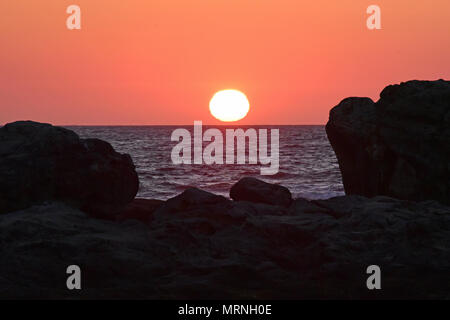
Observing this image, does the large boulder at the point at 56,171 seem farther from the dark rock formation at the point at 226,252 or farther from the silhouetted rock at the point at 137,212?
the dark rock formation at the point at 226,252

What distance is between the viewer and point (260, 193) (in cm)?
1680

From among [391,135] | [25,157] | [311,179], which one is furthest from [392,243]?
[311,179]

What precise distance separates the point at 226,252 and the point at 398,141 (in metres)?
9.12

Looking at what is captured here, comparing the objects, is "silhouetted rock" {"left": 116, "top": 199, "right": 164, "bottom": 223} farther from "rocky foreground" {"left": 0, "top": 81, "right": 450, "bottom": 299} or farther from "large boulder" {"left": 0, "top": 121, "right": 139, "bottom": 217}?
"large boulder" {"left": 0, "top": 121, "right": 139, "bottom": 217}

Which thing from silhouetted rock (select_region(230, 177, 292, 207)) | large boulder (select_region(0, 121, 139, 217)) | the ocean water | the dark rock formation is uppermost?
large boulder (select_region(0, 121, 139, 217))

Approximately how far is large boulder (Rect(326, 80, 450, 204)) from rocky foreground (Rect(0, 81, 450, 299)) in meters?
0.04

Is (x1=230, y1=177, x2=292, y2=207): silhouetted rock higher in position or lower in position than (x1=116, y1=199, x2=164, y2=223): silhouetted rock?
higher

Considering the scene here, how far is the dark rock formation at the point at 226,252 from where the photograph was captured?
10508 mm

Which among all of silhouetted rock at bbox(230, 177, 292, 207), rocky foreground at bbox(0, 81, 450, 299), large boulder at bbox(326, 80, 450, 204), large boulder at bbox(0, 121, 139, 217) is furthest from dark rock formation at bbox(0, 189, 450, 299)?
large boulder at bbox(326, 80, 450, 204)

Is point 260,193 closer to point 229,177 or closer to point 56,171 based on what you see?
point 56,171

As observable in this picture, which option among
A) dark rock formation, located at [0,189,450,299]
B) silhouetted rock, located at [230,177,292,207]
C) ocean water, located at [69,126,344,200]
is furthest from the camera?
ocean water, located at [69,126,344,200]

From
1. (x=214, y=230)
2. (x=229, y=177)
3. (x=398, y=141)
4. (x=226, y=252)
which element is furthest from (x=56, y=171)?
(x=229, y=177)

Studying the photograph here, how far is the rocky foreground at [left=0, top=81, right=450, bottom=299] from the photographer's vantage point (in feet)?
35.1
